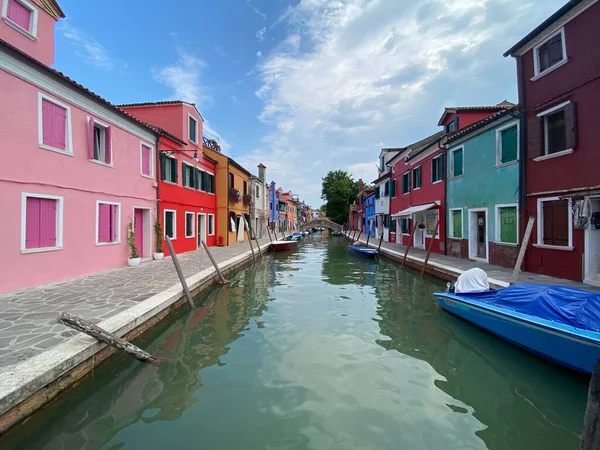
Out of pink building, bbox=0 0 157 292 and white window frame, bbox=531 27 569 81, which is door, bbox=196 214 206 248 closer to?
pink building, bbox=0 0 157 292

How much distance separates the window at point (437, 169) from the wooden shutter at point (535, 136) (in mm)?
5587

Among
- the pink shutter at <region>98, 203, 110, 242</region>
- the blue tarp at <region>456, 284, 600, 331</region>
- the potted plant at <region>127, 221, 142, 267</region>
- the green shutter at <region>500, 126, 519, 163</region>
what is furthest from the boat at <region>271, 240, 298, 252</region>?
the blue tarp at <region>456, 284, 600, 331</region>

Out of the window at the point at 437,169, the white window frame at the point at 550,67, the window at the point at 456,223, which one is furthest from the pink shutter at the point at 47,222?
the window at the point at 437,169

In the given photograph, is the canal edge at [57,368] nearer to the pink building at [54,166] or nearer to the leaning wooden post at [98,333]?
the leaning wooden post at [98,333]

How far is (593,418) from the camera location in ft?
6.08

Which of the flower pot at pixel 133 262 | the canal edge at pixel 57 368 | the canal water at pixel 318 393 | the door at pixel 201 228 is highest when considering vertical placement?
the door at pixel 201 228

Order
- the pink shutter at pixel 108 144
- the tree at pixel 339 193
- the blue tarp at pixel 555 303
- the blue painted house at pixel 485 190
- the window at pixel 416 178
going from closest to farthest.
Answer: the blue tarp at pixel 555 303, the pink shutter at pixel 108 144, the blue painted house at pixel 485 190, the window at pixel 416 178, the tree at pixel 339 193

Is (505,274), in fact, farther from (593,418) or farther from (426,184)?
(593,418)

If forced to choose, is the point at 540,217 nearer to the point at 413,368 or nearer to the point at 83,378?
the point at 413,368

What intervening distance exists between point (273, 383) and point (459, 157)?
14042 mm

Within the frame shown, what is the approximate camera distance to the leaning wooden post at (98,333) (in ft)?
14.2

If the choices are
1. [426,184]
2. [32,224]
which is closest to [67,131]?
[32,224]

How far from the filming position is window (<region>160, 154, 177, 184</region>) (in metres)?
14.5

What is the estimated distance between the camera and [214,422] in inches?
144
